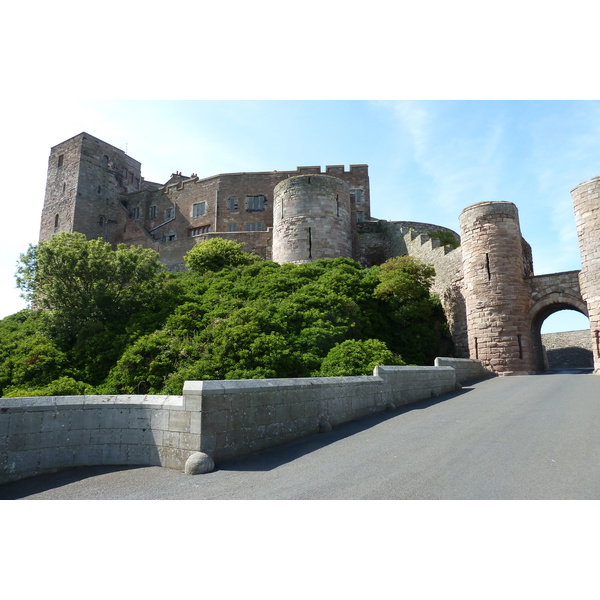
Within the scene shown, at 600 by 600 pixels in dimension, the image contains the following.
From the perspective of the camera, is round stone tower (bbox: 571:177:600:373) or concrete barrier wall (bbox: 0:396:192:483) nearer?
concrete barrier wall (bbox: 0:396:192:483)

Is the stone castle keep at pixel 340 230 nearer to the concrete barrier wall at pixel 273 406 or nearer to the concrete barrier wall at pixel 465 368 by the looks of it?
the concrete barrier wall at pixel 465 368

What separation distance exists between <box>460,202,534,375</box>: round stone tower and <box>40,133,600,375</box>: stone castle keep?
0.05 metres

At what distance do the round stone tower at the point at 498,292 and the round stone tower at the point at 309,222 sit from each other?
32.3ft

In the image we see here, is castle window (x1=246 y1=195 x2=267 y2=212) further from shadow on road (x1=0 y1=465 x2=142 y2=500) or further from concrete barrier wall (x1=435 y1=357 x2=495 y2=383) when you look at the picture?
shadow on road (x1=0 y1=465 x2=142 y2=500)

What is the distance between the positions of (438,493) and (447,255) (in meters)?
21.1

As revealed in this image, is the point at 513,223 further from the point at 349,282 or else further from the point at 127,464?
the point at 127,464

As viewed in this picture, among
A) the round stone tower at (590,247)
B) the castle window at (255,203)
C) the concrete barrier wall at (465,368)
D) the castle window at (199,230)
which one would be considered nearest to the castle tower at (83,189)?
the castle window at (199,230)

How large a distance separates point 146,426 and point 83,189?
148ft

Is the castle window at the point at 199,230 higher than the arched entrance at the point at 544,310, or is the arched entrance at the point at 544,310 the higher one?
the castle window at the point at 199,230

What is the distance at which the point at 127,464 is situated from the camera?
6.12m

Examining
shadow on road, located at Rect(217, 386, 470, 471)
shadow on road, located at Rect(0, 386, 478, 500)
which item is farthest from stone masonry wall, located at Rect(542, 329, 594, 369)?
shadow on road, located at Rect(0, 386, 478, 500)

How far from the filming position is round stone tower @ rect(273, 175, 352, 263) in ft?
91.9

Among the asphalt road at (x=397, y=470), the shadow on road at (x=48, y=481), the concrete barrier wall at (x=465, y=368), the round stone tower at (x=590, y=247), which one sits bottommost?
the shadow on road at (x=48, y=481)

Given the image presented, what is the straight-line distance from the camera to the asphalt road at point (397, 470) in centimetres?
463
